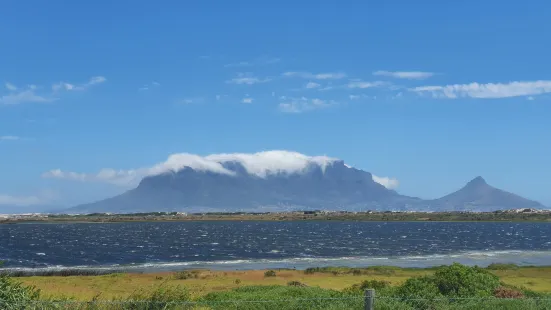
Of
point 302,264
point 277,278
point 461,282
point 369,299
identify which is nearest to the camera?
point 369,299

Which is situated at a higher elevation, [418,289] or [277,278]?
[418,289]

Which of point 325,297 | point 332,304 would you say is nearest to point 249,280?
point 325,297

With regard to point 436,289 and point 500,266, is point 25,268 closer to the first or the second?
point 500,266

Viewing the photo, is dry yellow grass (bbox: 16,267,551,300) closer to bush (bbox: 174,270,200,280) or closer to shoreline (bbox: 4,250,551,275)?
bush (bbox: 174,270,200,280)

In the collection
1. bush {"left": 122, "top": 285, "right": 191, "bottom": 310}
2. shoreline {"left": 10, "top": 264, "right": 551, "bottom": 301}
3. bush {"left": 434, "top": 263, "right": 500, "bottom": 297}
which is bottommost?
shoreline {"left": 10, "top": 264, "right": 551, "bottom": 301}

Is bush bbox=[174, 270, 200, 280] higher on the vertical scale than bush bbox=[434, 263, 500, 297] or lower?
lower

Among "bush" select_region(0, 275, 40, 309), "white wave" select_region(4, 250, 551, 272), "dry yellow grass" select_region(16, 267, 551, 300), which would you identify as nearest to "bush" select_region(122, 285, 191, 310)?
"bush" select_region(0, 275, 40, 309)

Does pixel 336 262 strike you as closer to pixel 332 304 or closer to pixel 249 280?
pixel 249 280

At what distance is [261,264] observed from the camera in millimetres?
84562

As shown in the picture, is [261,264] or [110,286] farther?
[261,264]

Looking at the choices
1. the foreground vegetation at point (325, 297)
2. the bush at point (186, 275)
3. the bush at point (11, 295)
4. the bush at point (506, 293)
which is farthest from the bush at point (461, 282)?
the bush at point (186, 275)

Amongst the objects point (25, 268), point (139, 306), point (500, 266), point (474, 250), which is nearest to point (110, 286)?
point (25, 268)

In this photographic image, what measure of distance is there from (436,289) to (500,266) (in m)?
57.2

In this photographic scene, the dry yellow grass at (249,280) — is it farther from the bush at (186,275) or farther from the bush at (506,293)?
the bush at (506,293)
